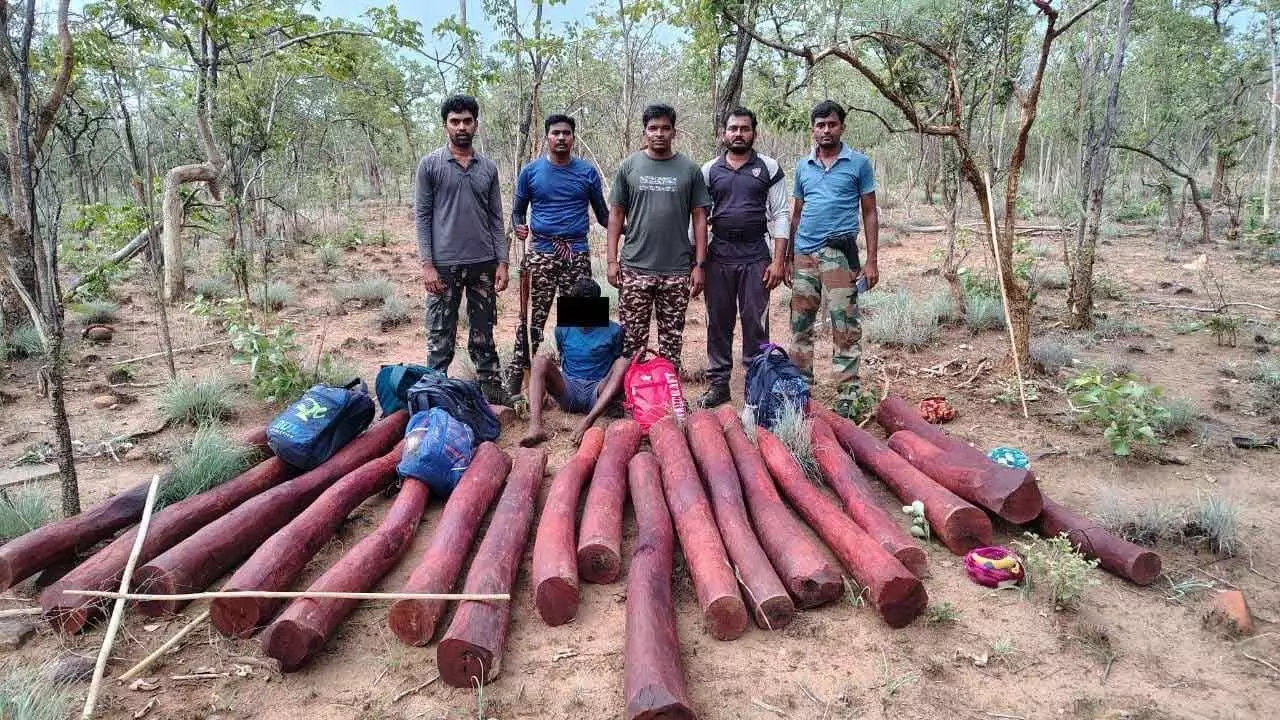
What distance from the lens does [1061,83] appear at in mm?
14344

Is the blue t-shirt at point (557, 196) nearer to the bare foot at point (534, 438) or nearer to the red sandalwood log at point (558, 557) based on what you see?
the bare foot at point (534, 438)

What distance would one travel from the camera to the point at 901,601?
2477 mm

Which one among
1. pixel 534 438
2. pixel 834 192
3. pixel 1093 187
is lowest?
pixel 534 438

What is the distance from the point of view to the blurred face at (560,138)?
458cm

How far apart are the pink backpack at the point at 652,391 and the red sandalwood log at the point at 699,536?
1.33 feet

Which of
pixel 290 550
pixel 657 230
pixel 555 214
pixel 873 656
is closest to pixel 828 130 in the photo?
pixel 657 230

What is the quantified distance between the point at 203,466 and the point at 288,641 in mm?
1592

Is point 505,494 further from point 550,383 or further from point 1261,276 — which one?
point 1261,276

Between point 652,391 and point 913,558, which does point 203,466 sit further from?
point 913,558

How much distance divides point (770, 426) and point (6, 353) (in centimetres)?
689

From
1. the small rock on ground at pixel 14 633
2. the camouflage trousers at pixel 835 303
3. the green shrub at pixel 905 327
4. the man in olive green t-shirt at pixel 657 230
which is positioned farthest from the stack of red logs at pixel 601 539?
the green shrub at pixel 905 327

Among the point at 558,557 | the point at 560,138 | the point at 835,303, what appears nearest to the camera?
the point at 558,557

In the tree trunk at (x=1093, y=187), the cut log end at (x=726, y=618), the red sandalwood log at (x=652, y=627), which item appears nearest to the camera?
the red sandalwood log at (x=652, y=627)

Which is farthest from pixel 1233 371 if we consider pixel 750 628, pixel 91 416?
pixel 91 416
